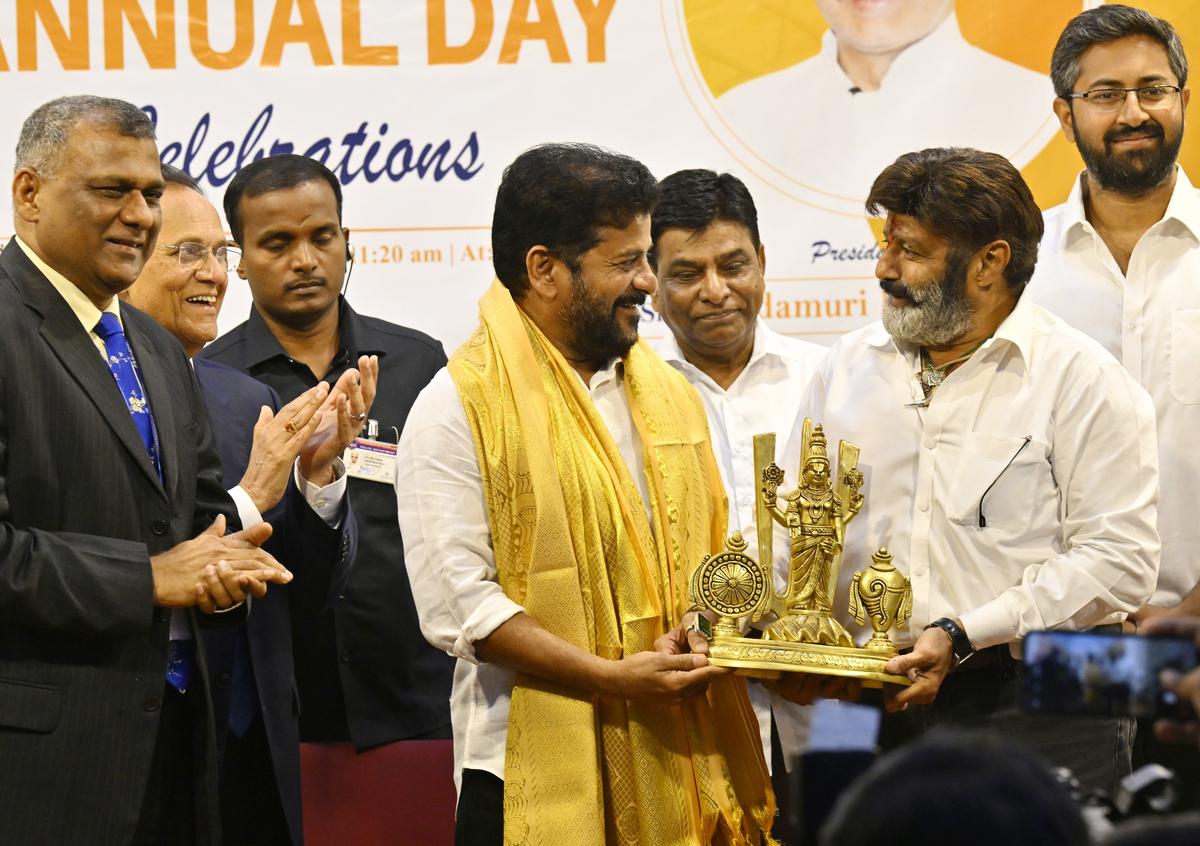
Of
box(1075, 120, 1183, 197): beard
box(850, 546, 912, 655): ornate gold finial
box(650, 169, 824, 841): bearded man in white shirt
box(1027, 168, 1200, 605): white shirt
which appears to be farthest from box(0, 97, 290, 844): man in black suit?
box(1075, 120, 1183, 197): beard

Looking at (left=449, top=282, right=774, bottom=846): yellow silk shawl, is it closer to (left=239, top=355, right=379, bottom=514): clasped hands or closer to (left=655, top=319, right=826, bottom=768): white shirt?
(left=239, top=355, right=379, bottom=514): clasped hands

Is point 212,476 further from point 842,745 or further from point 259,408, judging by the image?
point 842,745

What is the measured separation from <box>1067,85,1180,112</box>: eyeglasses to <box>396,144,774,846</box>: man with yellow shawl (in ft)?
5.17

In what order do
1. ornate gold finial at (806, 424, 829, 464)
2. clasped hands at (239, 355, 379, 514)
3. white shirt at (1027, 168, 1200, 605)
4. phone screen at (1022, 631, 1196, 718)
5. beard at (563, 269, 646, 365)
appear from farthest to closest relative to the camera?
1. white shirt at (1027, 168, 1200, 605)
2. clasped hands at (239, 355, 379, 514)
3. beard at (563, 269, 646, 365)
4. ornate gold finial at (806, 424, 829, 464)
5. phone screen at (1022, 631, 1196, 718)

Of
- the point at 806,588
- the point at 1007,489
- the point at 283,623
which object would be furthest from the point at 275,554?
the point at 1007,489

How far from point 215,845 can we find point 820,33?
10.4 ft

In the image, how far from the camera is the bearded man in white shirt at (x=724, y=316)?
424 centimetres

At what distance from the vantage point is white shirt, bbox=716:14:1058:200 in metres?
4.92

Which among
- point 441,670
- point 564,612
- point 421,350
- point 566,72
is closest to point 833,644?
point 564,612

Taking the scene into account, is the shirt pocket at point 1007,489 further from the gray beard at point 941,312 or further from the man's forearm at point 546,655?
the man's forearm at point 546,655

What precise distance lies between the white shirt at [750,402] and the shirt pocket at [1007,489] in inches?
36.9

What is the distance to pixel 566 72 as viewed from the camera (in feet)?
16.2

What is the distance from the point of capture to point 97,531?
297 cm

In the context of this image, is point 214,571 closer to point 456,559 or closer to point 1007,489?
point 456,559
